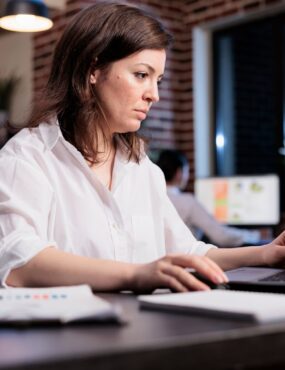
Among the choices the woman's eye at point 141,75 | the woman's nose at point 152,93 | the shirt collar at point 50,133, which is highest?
the woman's eye at point 141,75

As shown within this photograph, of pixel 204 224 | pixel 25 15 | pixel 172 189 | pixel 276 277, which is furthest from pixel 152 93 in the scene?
pixel 172 189

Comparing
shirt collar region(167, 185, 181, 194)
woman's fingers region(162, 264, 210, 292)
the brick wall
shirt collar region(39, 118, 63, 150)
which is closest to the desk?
woman's fingers region(162, 264, 210, 292)

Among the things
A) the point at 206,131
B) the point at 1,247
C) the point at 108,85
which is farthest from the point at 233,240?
the point at 1,247

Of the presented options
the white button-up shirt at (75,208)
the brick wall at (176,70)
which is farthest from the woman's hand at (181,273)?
the brick wall at (176,70)

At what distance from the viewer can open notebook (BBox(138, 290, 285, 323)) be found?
740 mm

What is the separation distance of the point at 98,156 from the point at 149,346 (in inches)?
42.4

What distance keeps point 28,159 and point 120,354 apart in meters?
0.92

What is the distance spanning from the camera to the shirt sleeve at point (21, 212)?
3.96 feet

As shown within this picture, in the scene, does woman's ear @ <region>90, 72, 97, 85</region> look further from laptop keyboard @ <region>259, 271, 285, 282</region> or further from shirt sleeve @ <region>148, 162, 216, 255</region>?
laptop keyboard @ <region>259, 271, 285, 282</region>

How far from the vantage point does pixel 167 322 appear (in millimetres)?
743

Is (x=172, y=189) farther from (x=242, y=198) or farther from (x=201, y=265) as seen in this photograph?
(x=201, y=265)

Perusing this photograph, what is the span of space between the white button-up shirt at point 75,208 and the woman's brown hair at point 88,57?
7cm

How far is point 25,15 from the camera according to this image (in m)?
3.73

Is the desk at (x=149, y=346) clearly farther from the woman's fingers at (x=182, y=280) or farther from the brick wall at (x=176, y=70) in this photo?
the brick wall at (x=176, y=70)
